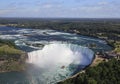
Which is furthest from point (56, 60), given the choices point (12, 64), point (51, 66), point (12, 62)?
point (12, 64)

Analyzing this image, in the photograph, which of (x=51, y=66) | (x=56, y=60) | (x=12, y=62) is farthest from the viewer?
(x=56, y=60)

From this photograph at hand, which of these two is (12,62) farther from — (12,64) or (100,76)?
(100,76)

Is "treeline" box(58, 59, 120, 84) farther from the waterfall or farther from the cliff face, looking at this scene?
the cliff face

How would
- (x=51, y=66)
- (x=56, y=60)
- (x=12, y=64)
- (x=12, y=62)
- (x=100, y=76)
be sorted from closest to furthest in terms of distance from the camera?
(x=100, y=76)
(x=12, y=64)
(x=12, y=62)
(x=51, y=66)
(x=56, y=60)

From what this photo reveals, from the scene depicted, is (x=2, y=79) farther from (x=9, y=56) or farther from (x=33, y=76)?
(x=9, y=56)

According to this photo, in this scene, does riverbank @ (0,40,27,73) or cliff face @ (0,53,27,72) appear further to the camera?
riverbank @ (0,40,27,73)

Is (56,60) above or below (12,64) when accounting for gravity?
below

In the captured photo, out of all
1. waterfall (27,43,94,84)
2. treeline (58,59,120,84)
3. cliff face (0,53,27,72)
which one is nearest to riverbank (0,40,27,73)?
cliff face (0,53,27,72)

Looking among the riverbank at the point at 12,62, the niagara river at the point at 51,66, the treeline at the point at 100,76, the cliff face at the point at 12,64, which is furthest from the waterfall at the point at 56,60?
the treeline at the point at 100,76

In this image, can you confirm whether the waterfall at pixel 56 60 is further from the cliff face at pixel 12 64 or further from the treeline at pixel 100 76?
the treeline at pixel 100 76
